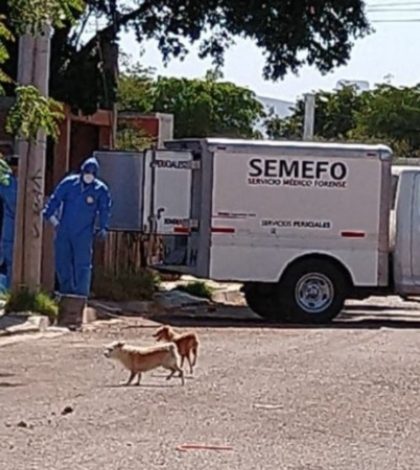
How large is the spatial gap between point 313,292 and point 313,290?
27 mm

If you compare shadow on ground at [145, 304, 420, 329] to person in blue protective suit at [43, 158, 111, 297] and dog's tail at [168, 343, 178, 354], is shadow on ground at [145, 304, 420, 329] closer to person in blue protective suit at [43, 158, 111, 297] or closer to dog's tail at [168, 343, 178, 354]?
person in blue protective suit at [43, 158, 111, 297]

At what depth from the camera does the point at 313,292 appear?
67.2ft

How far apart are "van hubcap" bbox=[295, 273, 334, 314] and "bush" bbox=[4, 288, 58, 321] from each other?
3.72m

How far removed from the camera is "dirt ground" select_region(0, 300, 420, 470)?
9.62 metres

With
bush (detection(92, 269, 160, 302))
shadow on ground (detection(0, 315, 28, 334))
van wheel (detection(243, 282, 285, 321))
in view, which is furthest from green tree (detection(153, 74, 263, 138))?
shadow on ground (detection(0, 315, 28, 334))

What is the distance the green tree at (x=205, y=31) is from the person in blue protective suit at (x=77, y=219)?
4.32m

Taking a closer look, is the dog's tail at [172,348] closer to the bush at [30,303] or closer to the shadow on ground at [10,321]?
the shadow on ground at [10,321]

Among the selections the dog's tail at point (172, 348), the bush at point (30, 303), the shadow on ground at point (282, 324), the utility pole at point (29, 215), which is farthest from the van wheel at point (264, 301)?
the dog's tail at point (172, 348)

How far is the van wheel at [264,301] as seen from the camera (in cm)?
2077

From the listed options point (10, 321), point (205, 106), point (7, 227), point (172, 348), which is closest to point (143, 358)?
point (172, 348)

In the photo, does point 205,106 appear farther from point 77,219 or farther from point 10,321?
point 10,321

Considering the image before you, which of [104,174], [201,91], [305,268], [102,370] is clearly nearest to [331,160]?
[305,268]

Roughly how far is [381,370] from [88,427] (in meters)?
4.73

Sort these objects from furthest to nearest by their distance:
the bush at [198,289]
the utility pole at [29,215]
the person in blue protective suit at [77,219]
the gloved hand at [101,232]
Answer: the bush at [198,289] < the gloved hand at [101,232] < the person in blue protective suit at [77,219] < the utility pole at [29,215]
